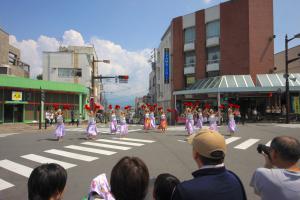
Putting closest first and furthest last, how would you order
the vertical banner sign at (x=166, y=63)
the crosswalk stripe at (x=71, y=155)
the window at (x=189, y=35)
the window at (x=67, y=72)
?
the crosswalk stripe at (x=71, y=155) < the window at (x=189, y=35) < the vertical banner sign at (x=166, y=63) < the window at (x=67, y=72)

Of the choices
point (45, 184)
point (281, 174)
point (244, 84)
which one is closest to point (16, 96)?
point (244, 84)

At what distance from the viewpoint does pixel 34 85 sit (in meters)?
37.7

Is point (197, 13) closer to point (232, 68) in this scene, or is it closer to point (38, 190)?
point (232, 68)

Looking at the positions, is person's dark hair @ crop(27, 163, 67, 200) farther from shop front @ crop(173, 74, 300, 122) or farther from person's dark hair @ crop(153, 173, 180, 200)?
shop front @ crop(173, 74, 300, 122)

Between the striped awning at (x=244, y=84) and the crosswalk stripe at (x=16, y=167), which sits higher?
the striped awning at (x=244, y=84)

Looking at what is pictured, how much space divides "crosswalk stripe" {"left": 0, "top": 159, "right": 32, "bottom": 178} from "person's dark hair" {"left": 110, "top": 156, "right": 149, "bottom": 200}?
782cm

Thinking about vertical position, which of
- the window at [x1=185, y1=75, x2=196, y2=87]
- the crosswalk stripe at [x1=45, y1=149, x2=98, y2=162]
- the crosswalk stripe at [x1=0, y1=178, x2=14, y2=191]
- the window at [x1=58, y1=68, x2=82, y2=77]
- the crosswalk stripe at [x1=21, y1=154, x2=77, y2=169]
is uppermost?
the window at [x1=58, y1=68, x2=82, y2=77]

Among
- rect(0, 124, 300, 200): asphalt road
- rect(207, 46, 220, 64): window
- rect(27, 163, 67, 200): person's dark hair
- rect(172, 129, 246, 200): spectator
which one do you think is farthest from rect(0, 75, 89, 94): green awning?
rect(172, 129, 246, 200): spectator

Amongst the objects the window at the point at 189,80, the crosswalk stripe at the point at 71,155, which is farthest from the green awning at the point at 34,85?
the crosswalk stripe at the point at 71,155

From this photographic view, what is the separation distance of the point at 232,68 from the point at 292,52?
16412mm

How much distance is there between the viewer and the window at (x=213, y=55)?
141 feet

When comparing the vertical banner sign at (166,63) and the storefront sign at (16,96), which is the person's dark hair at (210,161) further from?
the vertical banner sign at (166,63)

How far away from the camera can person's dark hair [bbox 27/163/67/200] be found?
318 centimetres

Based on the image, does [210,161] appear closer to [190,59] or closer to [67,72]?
[190,59]
